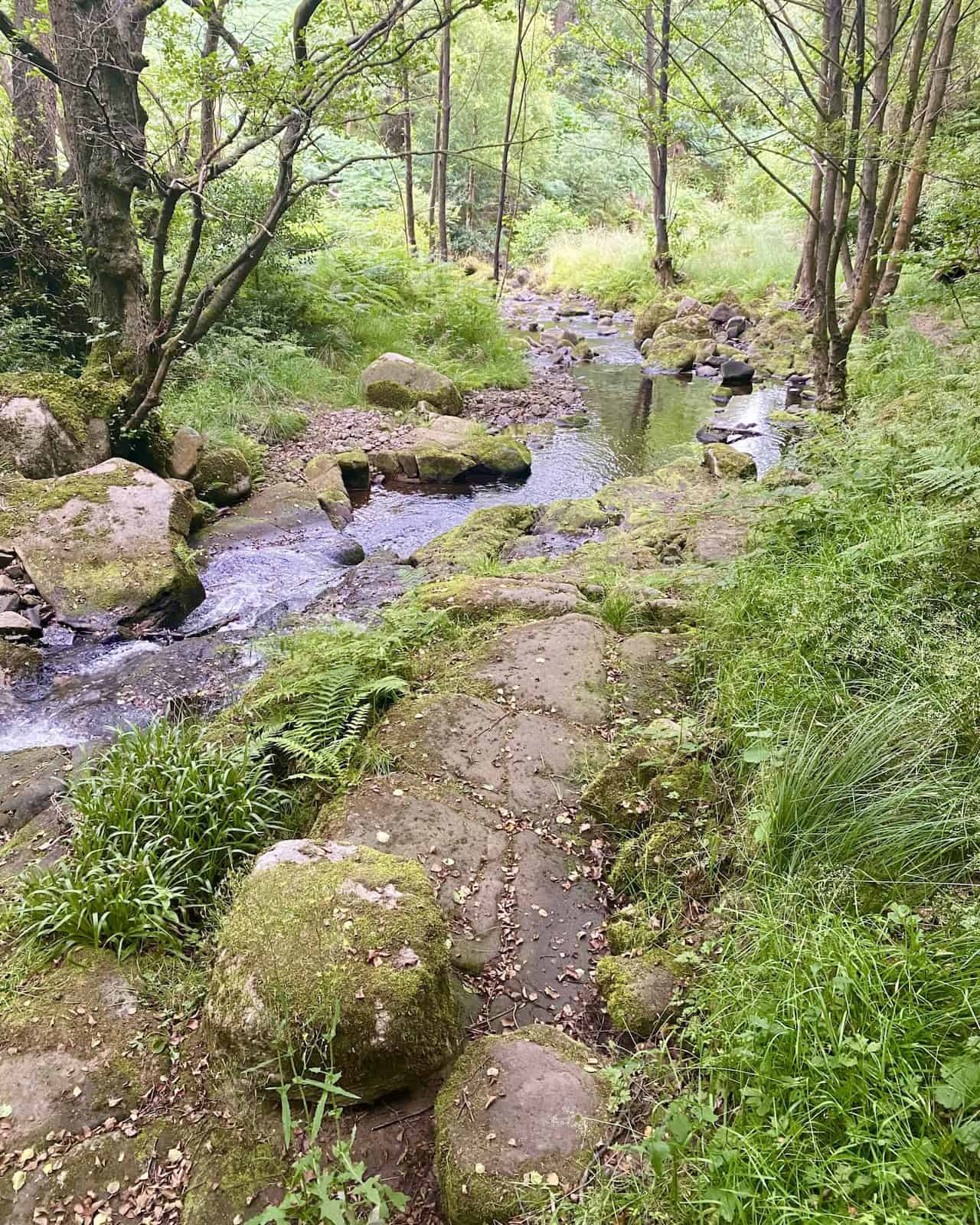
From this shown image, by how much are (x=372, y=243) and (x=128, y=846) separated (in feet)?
51.9

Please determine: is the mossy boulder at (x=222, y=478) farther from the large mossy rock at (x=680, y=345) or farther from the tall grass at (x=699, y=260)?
the tall grass at (x=699, y=260)

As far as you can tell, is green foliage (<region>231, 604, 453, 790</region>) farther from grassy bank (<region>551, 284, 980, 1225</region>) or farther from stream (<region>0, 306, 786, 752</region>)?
grassy bank (<region>551, 284, 980, 1225</region>)

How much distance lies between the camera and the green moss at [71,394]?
6.95 metres

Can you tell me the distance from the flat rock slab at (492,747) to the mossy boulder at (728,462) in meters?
5.68

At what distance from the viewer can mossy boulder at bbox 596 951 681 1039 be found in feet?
7.07

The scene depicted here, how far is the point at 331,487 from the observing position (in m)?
8.32

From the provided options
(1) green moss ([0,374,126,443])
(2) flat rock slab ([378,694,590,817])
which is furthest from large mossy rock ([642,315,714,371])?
(2) flat rock slab ([378,694,590,817])

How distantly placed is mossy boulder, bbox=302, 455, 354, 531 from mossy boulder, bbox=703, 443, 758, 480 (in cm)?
419

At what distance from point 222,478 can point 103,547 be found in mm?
2223

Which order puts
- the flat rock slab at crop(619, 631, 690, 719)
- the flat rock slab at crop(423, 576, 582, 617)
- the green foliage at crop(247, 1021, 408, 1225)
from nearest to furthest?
1. the green foliage at crop(247, 1021, 408, 1225)
2. the flat rock slab at crop(619, 631, 690, 719)
3. the flat rock slab at crop(423, 576, 582, 617)

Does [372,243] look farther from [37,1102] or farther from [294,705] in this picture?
[37,1102]

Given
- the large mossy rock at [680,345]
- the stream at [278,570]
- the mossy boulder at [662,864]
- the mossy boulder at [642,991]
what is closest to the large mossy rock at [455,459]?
the stream at [278,570]

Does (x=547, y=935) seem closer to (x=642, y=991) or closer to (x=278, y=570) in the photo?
(x=642, y=991)

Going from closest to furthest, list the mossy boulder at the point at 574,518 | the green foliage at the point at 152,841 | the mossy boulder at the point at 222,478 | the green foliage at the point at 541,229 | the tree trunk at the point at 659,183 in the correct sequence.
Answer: the green foliage at the point at 152,841, the mossy boulder at the point at 574,518, the mossy boulder at the point at 222,478, the tree trunk at the point at 659,183, the green foliage at the point at 541,229
